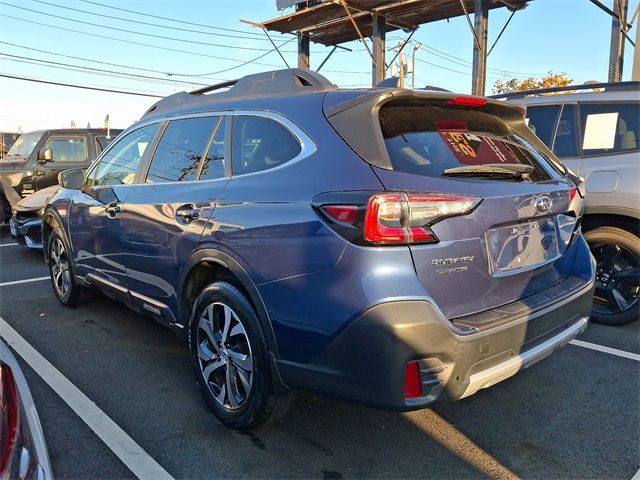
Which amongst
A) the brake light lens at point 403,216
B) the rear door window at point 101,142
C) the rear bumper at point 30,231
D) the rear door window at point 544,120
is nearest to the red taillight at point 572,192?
the brake light lens at point 403,216

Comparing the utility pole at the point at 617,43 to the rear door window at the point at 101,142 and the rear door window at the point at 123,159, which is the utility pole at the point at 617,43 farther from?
the rear door window at the point at 101,142

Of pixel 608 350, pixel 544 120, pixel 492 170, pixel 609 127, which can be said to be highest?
pixel 544 120

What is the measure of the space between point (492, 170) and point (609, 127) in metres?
2.68

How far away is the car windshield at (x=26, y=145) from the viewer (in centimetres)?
1028

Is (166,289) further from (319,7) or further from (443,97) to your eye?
(319,7)

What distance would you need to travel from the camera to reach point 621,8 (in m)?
10.7

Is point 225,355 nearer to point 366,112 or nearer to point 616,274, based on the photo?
point 366,112

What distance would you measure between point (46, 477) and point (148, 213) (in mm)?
2110

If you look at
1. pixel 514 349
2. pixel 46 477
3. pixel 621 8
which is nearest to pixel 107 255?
pixel 46 477

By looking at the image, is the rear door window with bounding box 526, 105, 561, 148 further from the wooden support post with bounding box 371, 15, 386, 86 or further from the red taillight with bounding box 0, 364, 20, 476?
the wooden support post with bounding box 371, 15, 386, 86

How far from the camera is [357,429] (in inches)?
115

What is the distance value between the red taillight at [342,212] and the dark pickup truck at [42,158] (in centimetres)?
916

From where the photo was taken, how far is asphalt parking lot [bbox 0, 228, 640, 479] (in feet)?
8.40

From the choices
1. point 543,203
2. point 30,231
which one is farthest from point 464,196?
point 30,231
